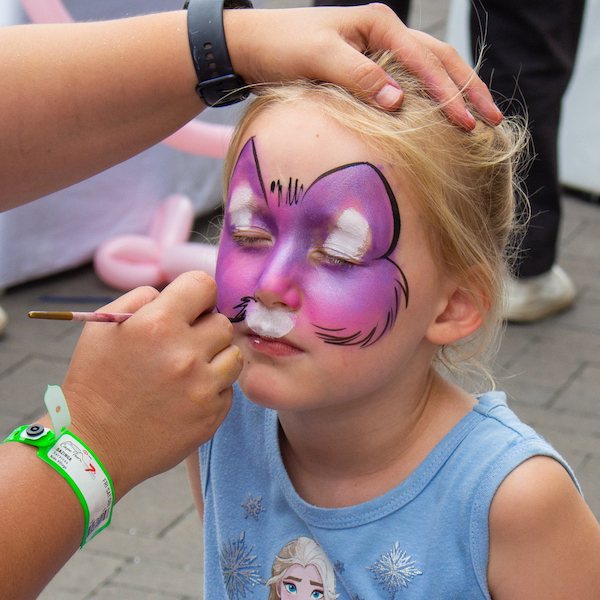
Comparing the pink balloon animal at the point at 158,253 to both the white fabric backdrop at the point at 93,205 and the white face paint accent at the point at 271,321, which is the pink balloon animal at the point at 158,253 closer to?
the white fabric backdrop at the point at 93,205

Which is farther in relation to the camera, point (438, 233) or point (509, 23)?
point (509, 23)

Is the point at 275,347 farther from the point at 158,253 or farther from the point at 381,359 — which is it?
the point at 158,253

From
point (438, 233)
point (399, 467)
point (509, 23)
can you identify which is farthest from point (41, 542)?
point (509, 23)

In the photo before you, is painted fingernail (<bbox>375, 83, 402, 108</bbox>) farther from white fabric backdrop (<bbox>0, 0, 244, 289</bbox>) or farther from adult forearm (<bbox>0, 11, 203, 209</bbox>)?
white fabric backdrop (<bbox>0, 0, 244, 289</bbox>)

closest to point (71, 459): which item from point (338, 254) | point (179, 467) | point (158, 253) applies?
point (338, 254)

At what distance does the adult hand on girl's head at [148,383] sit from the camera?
1196 mm

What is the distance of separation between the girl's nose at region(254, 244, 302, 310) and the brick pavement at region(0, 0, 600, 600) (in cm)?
116

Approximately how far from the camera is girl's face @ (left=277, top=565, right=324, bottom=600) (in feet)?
4.72

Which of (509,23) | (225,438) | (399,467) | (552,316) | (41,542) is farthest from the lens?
(552,316)

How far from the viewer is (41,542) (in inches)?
43.9

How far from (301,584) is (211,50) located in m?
0.91

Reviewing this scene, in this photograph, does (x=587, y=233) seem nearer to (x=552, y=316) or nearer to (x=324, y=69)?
(x=552, y=316)

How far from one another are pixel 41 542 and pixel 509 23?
292cm

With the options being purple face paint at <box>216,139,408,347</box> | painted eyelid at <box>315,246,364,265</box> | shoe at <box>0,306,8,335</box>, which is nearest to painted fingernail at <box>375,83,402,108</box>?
purple face paint at <box>216,139,408,347</box>
